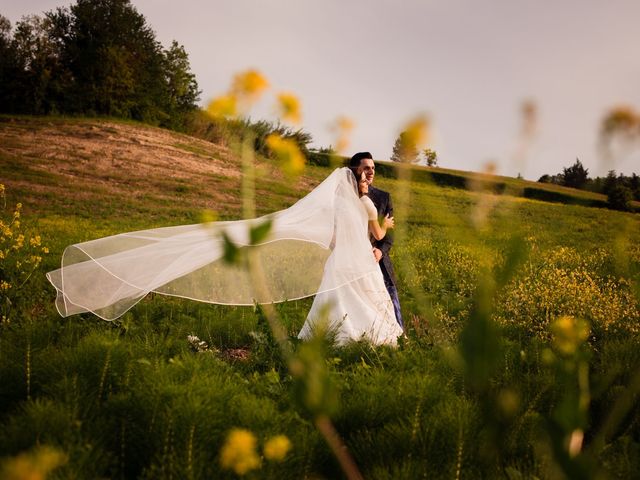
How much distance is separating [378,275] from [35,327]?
9.53 feet

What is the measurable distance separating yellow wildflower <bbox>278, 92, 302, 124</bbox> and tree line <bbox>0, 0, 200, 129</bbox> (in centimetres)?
2637

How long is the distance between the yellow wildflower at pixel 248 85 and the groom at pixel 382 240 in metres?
3.45

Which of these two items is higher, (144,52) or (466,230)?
(144,52)

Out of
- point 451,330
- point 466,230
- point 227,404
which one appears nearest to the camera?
point 466,230

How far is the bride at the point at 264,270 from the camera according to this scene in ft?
11.6

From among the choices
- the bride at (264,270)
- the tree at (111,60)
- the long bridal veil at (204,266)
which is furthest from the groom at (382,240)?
the tree at (111,60)

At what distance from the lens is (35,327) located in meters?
3.24

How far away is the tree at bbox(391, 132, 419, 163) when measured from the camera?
1.08 metres

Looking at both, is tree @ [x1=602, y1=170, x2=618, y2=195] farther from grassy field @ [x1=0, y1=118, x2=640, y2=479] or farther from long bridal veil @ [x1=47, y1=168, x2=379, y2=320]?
long bridal veil @ [x1=47, y1=168, x2=379, y2=320]

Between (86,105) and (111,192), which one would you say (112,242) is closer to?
(111,192)

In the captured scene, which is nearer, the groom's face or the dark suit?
the groom's face

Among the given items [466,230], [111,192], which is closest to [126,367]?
[466,230]

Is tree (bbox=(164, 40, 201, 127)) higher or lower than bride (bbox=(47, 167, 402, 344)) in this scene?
higher

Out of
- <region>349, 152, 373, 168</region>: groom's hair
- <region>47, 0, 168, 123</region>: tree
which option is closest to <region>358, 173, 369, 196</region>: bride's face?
<region>349, 152, 373, 168</region>: groom's hair
